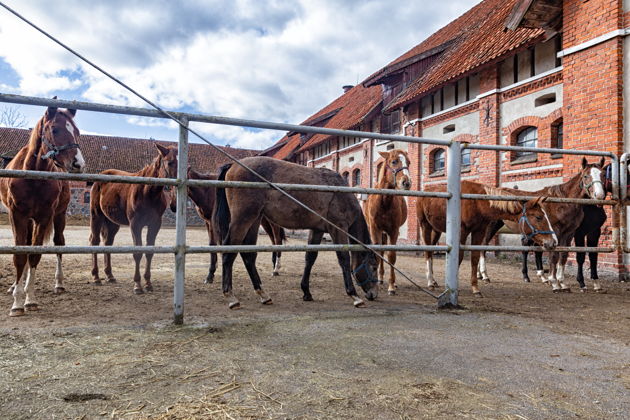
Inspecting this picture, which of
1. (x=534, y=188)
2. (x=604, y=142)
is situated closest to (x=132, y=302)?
(x=604, y=142)

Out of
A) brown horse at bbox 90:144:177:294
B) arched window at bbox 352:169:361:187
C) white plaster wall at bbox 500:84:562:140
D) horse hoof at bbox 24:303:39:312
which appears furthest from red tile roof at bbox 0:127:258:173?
horse hoof at bbox 24:303:39:312

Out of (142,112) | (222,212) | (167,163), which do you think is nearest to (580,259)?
(222,212)

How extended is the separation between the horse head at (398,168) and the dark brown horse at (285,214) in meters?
1.24

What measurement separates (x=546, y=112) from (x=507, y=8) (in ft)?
20.1

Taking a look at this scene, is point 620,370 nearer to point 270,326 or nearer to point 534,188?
point 270,326

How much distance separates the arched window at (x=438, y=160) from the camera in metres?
15.0

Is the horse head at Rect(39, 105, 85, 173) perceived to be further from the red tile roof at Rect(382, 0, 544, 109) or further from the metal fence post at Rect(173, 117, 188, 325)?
the red tile roof at Rect(382, 0, 544, 109)

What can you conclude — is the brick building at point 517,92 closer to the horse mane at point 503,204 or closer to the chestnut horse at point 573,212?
the chestnut horse at point 573,212

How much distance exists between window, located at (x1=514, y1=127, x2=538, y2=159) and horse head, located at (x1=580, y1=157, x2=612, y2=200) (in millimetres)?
5141

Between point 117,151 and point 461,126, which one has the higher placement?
point 117,151

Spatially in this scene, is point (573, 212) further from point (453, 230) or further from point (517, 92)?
point (517, 92)

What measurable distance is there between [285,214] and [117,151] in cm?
3882

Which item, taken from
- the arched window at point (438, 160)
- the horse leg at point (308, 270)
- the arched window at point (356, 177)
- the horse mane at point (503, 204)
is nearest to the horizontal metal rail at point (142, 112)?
the horse leg at point (308, 270)

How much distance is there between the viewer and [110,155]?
3684 centimetres
